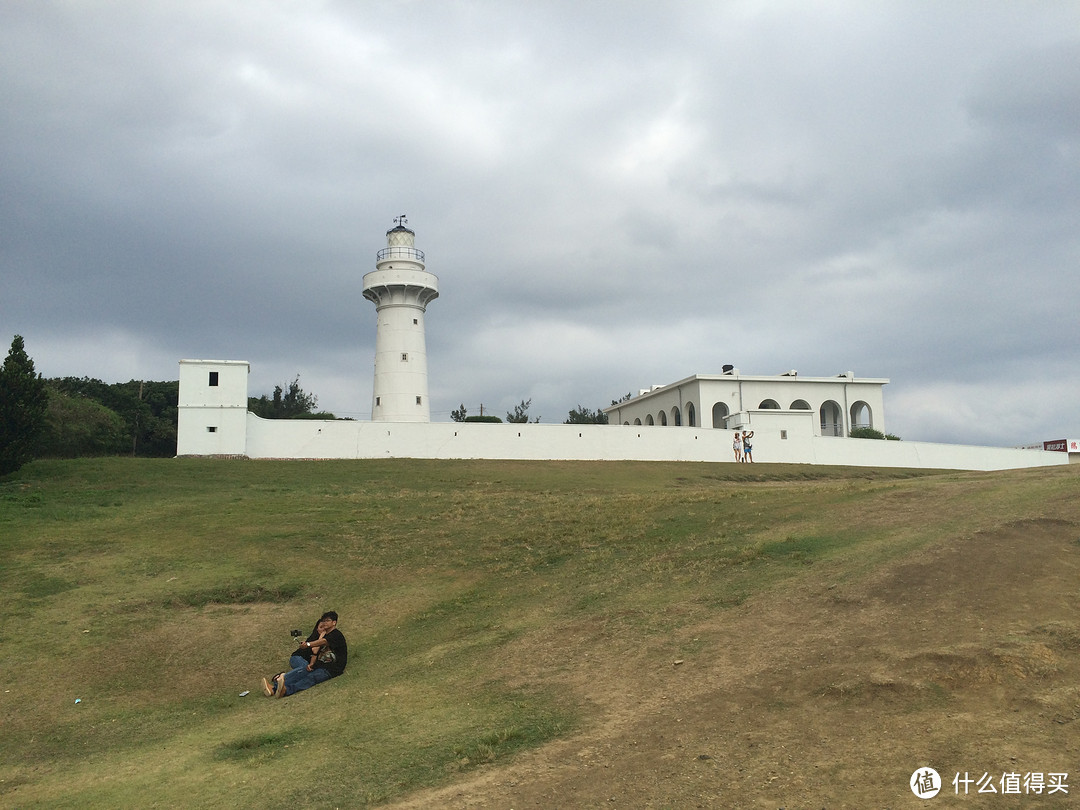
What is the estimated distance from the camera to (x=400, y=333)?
41.4 meters

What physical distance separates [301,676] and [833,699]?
648cm

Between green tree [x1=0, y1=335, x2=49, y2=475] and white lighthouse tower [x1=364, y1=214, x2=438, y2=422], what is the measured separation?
16236 millimetres

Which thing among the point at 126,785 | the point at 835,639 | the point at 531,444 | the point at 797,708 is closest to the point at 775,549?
the point at 835,639

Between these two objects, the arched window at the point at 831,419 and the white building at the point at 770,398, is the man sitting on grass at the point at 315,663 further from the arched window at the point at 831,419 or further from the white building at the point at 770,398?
the arched window at the point at 831,419

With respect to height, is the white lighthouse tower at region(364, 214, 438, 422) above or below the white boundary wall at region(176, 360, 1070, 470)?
above

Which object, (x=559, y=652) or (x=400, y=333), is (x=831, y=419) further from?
(x=559, y=652)

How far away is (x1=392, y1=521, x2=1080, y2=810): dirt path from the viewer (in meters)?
6.33

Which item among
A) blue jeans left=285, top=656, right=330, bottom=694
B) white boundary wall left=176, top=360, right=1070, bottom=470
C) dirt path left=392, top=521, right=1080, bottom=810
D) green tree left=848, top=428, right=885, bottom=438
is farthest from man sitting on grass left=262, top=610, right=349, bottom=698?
green tree left=848, top=428, right=885, bottom=438

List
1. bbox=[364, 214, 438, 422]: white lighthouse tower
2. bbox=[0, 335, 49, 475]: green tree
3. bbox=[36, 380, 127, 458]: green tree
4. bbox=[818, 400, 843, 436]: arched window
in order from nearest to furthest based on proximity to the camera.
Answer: bbox=[0, 335, 49, 475]: green tree < bbox=[36, 380, 127, 458]: green tree < bbox=[364, 214, 438, 422]: white lighthouse tower < bbox=[818, 400, 843, 436]: arched window

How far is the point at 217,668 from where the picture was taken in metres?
11.6

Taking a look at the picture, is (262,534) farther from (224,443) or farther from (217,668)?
(224,443)

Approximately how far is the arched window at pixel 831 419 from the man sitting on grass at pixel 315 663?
47.6 metres

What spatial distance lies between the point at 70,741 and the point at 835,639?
8667mm

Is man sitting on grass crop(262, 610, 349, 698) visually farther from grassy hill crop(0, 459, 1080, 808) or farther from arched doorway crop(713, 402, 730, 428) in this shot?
arched doorway crop(713, 402, 730, 428)
